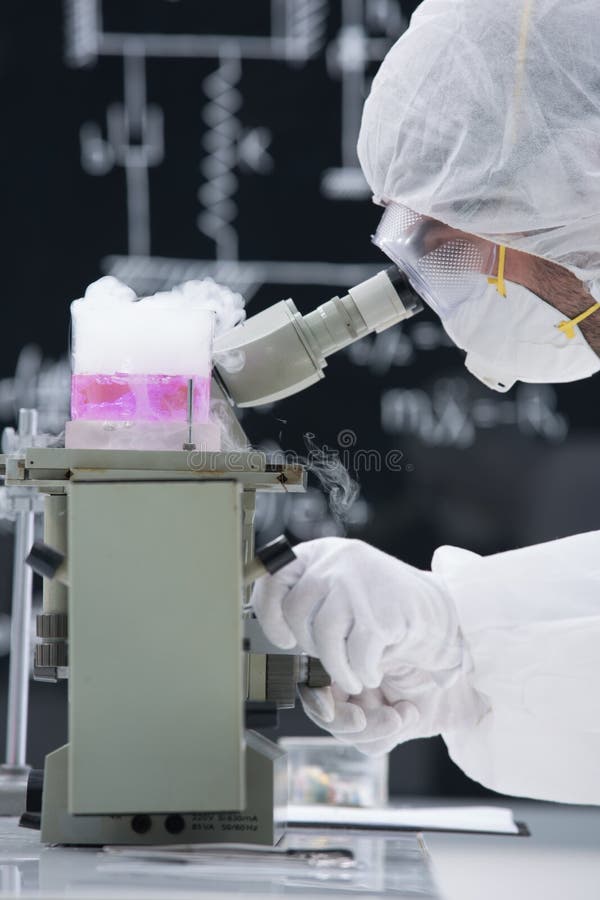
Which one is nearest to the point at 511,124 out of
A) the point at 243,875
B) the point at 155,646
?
the point at 155,646

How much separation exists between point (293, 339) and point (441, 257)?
22cm

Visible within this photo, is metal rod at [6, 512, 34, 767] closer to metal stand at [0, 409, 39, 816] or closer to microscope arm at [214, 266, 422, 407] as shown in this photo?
metal stand at [0, 409, 39, 816]

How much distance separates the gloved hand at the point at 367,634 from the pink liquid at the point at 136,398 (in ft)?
0.58

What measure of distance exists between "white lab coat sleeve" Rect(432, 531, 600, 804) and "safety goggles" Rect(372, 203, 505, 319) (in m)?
0.30

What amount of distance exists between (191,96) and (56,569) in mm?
1882

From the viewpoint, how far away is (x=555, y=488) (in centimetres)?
254

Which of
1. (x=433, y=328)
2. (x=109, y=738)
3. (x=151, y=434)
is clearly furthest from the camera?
(x=433, y=328)

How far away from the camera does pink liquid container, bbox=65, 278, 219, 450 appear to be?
99cm

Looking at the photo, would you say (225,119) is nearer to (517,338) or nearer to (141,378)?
(517,338)

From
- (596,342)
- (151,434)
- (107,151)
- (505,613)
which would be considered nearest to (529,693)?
(505,613)

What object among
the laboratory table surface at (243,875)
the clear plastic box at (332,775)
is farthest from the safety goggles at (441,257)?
the clear plastic box at (332,775)

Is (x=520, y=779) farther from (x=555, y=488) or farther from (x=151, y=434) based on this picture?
(x=555, y=488)

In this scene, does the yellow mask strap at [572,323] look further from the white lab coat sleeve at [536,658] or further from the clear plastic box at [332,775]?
the clear plastic box at [332,775]

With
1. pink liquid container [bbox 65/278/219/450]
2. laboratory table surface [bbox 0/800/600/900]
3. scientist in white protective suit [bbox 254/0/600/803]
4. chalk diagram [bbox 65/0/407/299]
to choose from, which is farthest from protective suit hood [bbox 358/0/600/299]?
chalk diagram [bbox 65/0/407/299]
